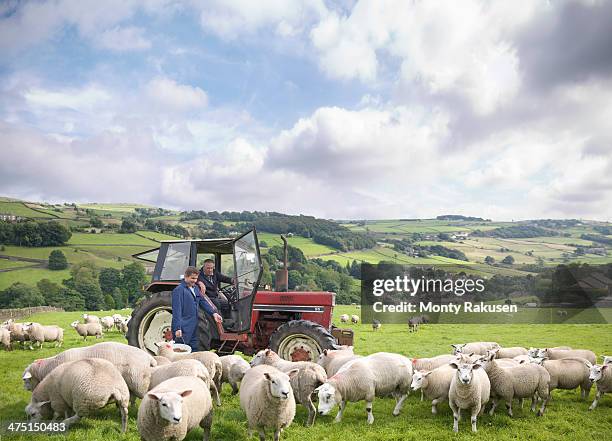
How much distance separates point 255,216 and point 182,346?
9492cm

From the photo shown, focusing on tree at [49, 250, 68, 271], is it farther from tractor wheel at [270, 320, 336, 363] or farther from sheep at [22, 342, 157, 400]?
tractor wheel at [270, 320, 336, 363]

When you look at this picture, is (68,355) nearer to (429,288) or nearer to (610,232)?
(429,288)

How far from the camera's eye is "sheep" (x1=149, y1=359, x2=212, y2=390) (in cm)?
650

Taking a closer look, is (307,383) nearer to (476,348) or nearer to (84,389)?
(84,389)

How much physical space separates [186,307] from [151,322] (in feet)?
8.18

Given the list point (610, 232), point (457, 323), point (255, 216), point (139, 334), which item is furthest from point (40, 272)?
point (610, 232)

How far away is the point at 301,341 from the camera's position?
29.7 feet

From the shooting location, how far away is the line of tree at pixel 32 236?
69.6 m

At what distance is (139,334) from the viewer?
32.4 ft

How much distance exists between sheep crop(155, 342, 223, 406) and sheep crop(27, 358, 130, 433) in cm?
156

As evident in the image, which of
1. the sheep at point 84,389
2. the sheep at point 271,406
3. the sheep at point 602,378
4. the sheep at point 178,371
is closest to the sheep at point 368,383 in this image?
the sheep at point 271,406

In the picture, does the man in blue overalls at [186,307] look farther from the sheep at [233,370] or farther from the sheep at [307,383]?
the sheep at [307,383]

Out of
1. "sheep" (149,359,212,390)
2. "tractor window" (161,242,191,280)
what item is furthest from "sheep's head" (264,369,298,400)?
"tractor window" (161,242,191,280)

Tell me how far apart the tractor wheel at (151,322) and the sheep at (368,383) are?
439 cm
